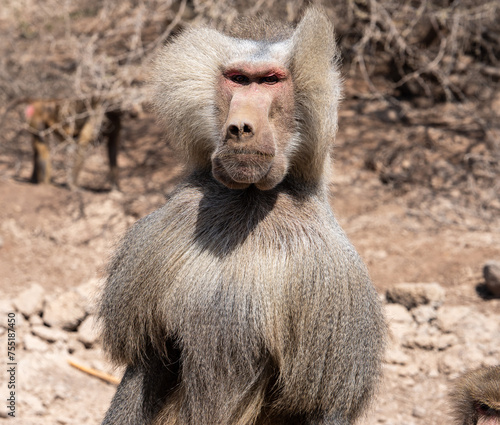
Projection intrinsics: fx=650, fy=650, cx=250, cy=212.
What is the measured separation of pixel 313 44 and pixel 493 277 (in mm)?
3327

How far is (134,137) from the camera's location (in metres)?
9.44

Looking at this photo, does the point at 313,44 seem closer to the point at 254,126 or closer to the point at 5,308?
the point at 254,126

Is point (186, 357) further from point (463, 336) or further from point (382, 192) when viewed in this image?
point (382, 192)

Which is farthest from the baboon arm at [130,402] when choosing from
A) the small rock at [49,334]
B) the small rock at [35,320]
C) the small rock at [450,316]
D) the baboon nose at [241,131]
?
the small rock at [450,316]

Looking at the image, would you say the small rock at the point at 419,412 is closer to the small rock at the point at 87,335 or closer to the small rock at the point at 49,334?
the small rock at the point at 87,335

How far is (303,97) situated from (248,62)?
0.23 metres

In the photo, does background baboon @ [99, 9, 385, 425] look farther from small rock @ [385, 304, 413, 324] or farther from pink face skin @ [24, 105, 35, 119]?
pink face skin @ [24, 105, 35, 119]

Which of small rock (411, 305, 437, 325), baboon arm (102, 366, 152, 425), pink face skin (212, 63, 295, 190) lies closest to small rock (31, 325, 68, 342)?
baboon arm (102, 366, 152, 425)

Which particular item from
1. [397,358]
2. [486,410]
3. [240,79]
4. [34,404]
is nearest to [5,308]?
[34,404]

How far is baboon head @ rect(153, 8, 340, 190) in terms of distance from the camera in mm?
2199

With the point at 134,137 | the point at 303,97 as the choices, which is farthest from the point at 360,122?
the point at 303,97

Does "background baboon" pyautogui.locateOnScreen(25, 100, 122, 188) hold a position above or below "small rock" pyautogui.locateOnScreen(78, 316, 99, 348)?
above

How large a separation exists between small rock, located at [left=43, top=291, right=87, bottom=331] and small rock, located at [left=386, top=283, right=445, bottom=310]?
2.35 meters

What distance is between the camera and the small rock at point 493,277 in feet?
16.2
